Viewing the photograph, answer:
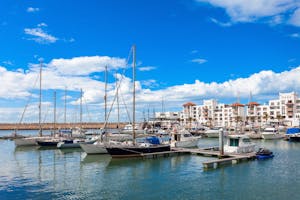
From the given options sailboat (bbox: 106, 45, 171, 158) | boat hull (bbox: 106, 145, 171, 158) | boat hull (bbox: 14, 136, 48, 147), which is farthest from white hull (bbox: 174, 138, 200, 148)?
boat hull (bbox: 14, 136, 48, 147)

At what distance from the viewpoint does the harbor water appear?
2484 centimetres

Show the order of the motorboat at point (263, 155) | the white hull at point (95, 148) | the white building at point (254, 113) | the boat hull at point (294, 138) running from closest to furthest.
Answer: the motorboat at point (263, 155)
the white hull at point (95, 148)
the boat hull at point (294, 138)
the white building at point (254, 113)

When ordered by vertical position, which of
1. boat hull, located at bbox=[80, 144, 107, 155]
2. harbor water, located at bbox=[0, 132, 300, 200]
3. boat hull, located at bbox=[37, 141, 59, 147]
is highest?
boat hull, located at bbox=[80, 144, 107, 155]

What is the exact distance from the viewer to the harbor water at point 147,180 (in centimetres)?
2484

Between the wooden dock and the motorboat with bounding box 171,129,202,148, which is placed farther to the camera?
the motorboat with bounding box 171,129,202,148

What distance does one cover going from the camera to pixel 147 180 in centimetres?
3056

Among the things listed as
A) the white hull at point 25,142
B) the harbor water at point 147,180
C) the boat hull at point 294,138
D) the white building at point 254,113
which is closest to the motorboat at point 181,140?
the harbor water at point 147,180

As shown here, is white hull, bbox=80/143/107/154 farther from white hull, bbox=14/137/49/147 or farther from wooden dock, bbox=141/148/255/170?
white hull, bbox=14/137/49/147

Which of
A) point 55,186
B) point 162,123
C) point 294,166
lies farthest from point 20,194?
point 162,123

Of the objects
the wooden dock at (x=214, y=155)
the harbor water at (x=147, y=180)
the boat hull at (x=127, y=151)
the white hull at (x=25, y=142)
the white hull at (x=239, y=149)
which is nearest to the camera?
the harbor water at (x=147, y=180)

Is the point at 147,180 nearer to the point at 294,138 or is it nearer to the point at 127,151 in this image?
the point at 127,151

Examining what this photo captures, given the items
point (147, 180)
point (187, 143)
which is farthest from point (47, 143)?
point (147, 180)

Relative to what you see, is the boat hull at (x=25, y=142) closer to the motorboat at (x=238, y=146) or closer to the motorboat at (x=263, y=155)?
the motorboat at (x=238, y=146)

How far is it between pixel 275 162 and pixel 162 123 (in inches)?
5266
